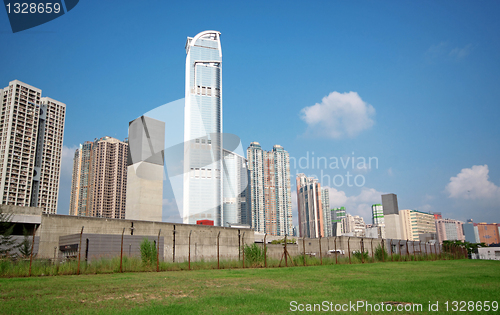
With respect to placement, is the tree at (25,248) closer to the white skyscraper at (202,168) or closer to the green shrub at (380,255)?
the green shrub at (380,255)

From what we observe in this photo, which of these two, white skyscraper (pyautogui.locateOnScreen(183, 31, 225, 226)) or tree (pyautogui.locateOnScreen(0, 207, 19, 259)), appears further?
white skyscraper (pyautogui.locateOnScreen(183, 31, 225, 226))

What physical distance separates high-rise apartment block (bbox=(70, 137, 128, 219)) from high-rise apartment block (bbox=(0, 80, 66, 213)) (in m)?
27.5

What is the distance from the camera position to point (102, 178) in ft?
550

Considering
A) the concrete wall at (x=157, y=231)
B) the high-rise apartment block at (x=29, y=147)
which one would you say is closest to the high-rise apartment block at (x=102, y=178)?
the high-rise apartment block at (x=29, y=147)

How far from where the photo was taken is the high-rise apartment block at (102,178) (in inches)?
6629

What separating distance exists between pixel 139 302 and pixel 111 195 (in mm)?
174571

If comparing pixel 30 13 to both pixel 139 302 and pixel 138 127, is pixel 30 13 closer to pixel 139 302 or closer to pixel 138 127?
pixel 139 302

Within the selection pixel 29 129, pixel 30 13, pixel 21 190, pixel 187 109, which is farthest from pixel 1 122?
pixel 30 13

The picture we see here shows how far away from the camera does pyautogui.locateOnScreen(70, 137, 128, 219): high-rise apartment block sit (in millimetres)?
168375

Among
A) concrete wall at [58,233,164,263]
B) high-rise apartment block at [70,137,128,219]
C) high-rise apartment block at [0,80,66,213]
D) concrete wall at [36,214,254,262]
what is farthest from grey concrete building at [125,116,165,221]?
high-rise apartment block at [70,137,128,219]

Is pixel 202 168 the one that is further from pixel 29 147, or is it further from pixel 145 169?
pixel 145 169

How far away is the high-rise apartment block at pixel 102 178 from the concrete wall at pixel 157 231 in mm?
130989

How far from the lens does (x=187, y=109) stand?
200m

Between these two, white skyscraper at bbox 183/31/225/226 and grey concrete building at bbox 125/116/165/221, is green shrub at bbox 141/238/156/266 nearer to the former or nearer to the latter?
grey concrete building at bbox 125/116/165/221
